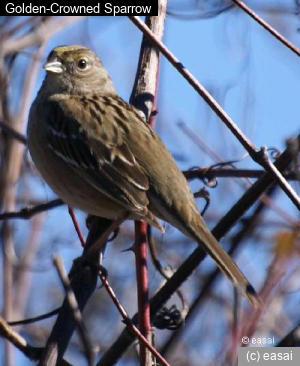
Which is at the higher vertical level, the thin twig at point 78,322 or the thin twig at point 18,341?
the thin twig at point 18,341

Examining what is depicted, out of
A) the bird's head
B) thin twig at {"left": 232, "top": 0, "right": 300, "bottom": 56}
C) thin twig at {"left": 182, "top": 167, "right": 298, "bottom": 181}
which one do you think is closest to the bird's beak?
the bird's head

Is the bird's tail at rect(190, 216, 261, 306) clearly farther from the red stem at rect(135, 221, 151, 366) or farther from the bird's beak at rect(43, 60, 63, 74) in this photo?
the bird's beak at rect(43, 60, 63, 74)

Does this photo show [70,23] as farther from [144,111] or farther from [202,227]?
[202,227]

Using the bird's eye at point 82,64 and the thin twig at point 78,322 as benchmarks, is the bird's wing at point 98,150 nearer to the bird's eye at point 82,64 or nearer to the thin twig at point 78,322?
the bird's eye at point 82,64

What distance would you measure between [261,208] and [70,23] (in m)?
2.18

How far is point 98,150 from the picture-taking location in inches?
139

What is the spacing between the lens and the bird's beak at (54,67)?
3861 millimetres

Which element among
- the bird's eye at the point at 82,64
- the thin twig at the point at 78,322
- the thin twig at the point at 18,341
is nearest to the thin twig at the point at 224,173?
the thin twig at the point at 18,341

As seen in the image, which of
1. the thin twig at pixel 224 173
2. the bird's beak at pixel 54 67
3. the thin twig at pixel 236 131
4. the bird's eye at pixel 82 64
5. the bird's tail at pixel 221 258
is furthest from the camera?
the bird's eye at pixel 82 64

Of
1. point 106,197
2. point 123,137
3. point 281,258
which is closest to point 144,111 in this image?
point 123,137

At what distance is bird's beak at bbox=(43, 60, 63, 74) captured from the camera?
3.86 meters

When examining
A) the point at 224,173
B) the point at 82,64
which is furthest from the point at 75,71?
the point at 224,173

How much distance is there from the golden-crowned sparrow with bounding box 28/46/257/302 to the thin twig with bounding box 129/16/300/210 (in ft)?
3.01

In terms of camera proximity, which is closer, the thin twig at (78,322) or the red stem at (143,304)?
the thin twig at (78,322)
